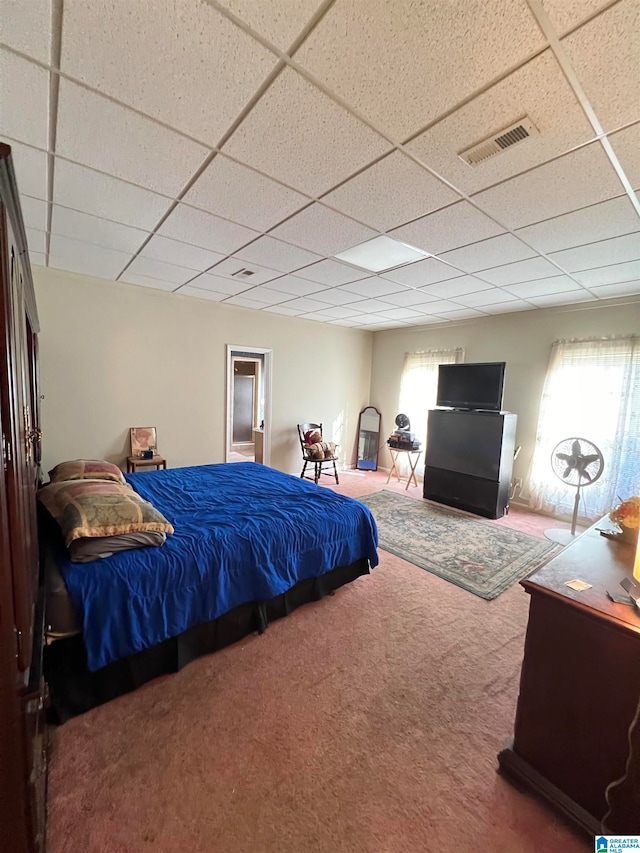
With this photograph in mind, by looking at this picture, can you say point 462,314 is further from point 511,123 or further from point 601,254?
point 511,123

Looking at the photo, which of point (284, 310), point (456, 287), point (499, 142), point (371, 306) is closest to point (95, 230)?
point (499, 142)

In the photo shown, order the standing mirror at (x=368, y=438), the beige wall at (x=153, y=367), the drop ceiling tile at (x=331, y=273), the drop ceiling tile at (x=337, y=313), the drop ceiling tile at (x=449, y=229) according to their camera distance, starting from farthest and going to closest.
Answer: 1. the standing mirror at (x=368, y=438)
2. the drop ceiling tile at (x=337, y=313)
3. the beige wall at (x=153, y=367)
4. the drop ceiling tile at (x=331, y=273)
5. the drop ceiling tile at (x=449, y=229)

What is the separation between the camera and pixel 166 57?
1.17 m

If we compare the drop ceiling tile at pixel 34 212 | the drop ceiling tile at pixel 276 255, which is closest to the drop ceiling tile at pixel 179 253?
the drop ceiling tile at pixel 276 255

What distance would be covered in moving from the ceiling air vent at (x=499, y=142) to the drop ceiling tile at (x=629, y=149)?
358mm

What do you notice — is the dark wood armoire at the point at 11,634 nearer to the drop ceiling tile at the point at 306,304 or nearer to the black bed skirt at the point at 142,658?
the black bed skirt at the point at 142,658

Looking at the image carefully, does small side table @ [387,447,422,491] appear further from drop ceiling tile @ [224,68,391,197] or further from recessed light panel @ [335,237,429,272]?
drop ceiling tile @ [224,68,391,197]

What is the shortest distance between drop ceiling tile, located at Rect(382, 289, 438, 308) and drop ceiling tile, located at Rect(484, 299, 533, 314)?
89 cm

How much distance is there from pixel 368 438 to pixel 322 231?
464 cm

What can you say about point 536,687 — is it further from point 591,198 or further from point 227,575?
point 591,198

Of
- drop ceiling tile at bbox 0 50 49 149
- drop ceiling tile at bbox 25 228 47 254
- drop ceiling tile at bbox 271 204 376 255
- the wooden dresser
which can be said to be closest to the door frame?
drop ceiling tile at bbox 25 228 47 254

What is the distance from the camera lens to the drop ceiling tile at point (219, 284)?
3.59 m

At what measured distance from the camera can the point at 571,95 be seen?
1274 mm

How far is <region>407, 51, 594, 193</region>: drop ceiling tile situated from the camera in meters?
1.23
